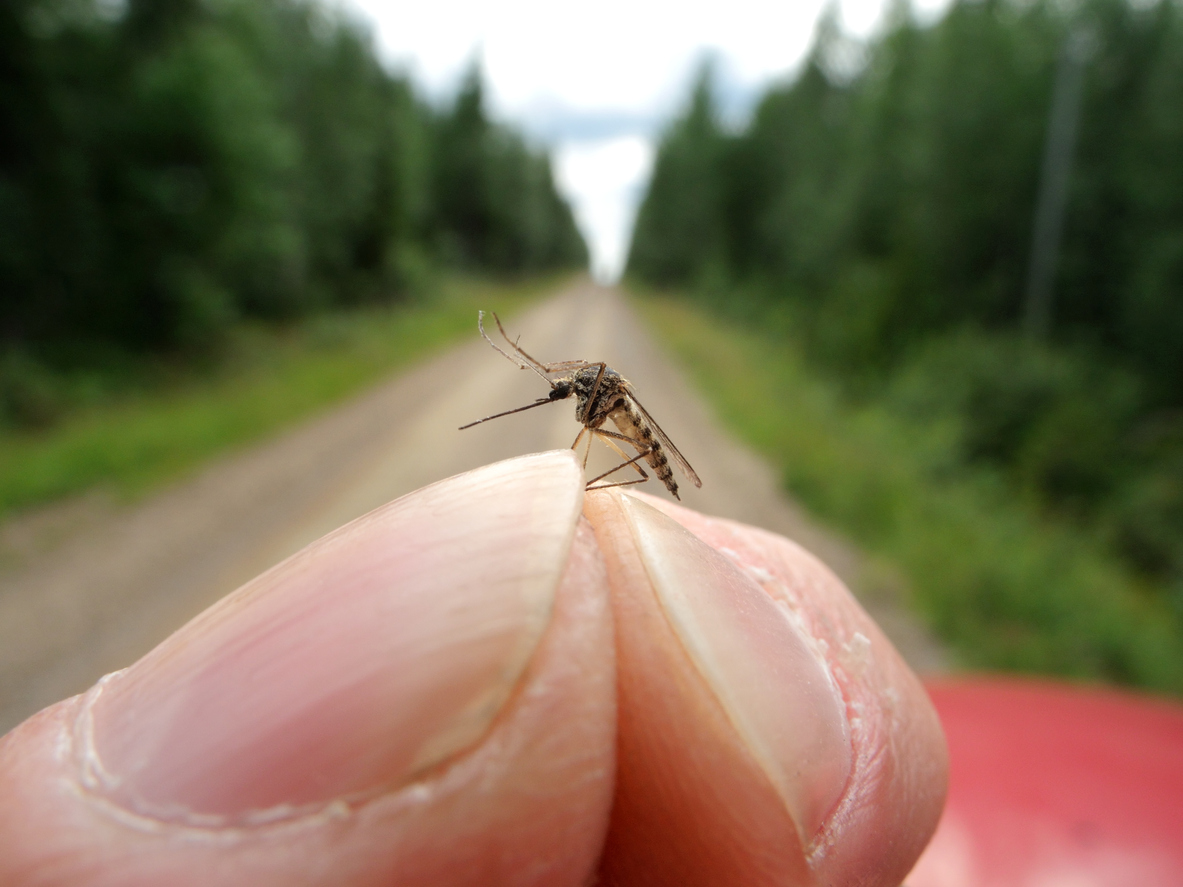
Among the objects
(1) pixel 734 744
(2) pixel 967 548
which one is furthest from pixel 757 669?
(2) pixel 967 548

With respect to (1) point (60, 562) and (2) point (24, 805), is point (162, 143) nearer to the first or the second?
(1) point (60, 562)

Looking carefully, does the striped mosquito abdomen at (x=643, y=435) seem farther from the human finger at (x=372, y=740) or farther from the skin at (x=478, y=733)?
the human finger at (x=372, y=740)

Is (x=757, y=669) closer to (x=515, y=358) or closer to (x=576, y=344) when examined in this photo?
(x=515, y=358)

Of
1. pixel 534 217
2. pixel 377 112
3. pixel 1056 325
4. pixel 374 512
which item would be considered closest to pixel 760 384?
pixel 1056 325

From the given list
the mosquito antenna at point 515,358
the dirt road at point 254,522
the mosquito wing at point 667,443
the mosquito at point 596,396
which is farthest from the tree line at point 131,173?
the mosquito wing at point 667,443

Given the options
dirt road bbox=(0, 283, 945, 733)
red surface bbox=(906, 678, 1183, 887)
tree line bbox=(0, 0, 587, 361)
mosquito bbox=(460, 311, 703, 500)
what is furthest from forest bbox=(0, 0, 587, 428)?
red surface bbox=(906, 678, 1183, 887)
